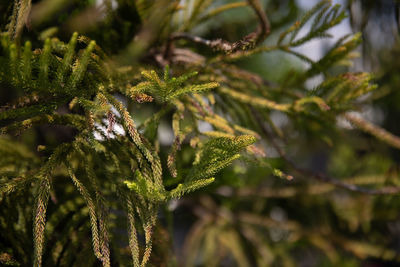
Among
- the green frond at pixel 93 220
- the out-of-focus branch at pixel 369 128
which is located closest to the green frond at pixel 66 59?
the green frond at pixel 93 220

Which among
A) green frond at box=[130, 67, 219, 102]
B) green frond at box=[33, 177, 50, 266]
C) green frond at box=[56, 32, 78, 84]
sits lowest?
green frond at box=[33, 177, 50, 266]

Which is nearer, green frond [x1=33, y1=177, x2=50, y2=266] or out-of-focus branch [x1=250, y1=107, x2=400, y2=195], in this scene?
green frond [x1=33, y1=177, x2=50, y2=266]

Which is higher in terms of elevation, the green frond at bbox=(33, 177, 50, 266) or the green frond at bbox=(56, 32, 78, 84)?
the green frond at bbox=(56, 32, 78, 84)

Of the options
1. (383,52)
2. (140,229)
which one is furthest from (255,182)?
(140,229)

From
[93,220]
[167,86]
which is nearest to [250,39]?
[167,86]

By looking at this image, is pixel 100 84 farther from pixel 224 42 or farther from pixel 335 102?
pixel 335 102

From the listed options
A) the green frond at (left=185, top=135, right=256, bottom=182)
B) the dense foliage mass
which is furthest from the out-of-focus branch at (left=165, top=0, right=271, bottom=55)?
the green frond at (left=185, top=135, right=256, bottom=182)

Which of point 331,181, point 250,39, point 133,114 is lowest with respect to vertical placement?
point 331,181

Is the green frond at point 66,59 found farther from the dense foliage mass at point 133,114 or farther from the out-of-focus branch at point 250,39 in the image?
the out-of-focus branch at point 250,39

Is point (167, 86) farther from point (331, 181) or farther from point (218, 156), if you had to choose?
point (331, 181)

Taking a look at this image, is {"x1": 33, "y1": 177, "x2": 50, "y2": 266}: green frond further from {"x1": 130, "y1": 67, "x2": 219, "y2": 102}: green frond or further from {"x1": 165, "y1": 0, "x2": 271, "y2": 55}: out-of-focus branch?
{"x1": 165, "y1": 0, "x2": 271, "y2": 55}: out-of-focus branch

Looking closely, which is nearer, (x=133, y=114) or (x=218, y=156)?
(x=218, y=156)
